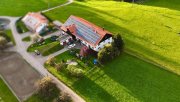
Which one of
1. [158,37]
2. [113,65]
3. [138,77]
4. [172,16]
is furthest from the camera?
[172,16]

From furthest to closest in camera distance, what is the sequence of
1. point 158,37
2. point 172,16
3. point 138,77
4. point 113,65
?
point 172,16
point 158,37
point 113,65
point 138,77

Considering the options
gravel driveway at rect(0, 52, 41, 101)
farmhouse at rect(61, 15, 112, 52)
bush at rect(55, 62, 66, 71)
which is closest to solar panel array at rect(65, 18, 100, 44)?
farmhouse at rect(61, 15, 112, 52)

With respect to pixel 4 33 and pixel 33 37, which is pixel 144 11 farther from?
pixel 4 33

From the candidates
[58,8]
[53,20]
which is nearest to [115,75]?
[53,20]

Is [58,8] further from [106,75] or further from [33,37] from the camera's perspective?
[106,75]

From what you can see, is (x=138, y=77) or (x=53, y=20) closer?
(x=138, y=77)

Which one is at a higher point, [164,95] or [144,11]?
[144,11]

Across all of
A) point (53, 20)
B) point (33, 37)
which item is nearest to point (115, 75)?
point (33, 37)

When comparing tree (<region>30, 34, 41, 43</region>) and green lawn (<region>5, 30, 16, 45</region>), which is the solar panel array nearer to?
tree (<region>30, 34, 41, 43</region>)
